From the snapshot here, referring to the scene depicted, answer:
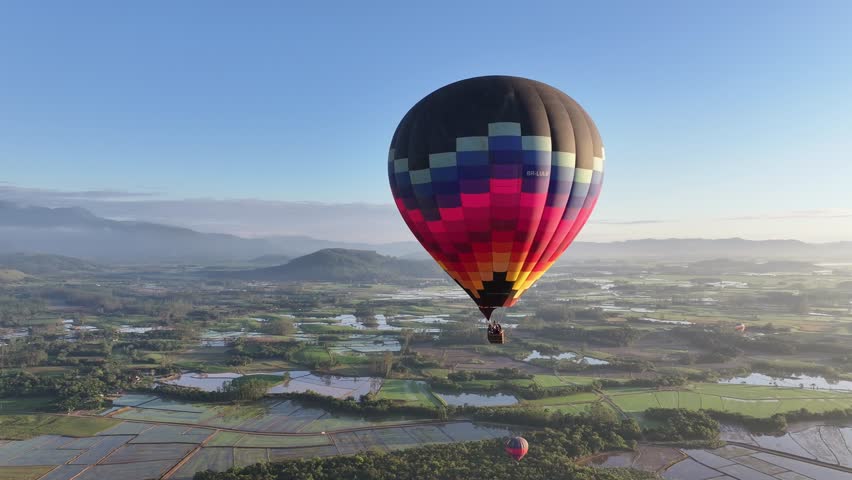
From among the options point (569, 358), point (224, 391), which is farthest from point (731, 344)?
point (224, 391)

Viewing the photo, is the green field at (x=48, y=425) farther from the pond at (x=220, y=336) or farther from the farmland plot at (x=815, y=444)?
the farmland plot at (x=815, y=444)

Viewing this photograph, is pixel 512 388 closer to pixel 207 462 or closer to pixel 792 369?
pixel 207 462

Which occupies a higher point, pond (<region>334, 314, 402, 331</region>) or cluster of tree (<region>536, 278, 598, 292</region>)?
cluster of tree (<region>536, 278, 598, 292</region>)

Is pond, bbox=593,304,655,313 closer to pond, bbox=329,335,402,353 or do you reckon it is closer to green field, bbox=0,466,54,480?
pond, bbox=329,335,402,353

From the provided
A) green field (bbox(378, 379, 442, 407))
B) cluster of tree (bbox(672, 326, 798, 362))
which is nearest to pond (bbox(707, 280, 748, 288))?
→ cluster of tree (bbox(672, 326, 798, 362))

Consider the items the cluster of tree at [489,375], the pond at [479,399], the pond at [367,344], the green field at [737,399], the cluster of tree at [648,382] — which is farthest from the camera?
the pond at [367,344]

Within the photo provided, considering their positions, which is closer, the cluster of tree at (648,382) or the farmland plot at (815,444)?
the farmland plot at (815,444)

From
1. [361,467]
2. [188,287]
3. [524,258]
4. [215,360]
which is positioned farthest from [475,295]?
[188,287]

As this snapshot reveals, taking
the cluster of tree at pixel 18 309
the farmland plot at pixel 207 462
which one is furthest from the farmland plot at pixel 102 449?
the cluster of tree at pixel 18 309
